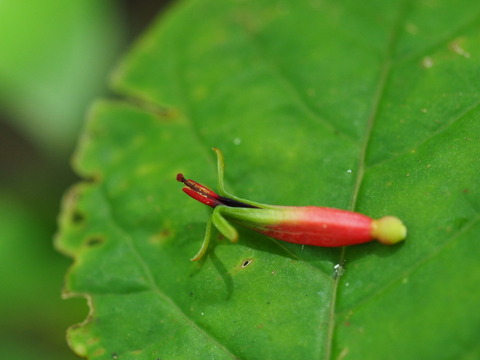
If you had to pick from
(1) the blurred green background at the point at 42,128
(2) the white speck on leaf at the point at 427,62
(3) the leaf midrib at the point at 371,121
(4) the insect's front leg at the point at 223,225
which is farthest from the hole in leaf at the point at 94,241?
(2) the white speck on leaf at the point at 427,62

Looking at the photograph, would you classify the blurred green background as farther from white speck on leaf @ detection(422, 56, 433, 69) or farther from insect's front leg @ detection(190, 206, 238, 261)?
white speck on leaf @ detection(422, 56, 433, 69)

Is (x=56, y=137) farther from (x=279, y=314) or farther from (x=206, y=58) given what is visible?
(x=279, y=314)

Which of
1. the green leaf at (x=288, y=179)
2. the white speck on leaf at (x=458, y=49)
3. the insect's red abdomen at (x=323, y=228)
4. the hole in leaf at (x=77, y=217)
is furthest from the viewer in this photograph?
the hole in leaf at (x=77, y=217)

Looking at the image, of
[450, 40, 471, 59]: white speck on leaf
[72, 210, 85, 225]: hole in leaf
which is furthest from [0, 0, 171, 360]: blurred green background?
[450, 40, 471, 59]: white speck on leaf

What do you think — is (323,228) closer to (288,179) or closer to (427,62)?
(288,179)

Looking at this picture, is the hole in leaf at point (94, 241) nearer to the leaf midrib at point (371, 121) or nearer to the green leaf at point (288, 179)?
the green leaf at point (288, 179)
